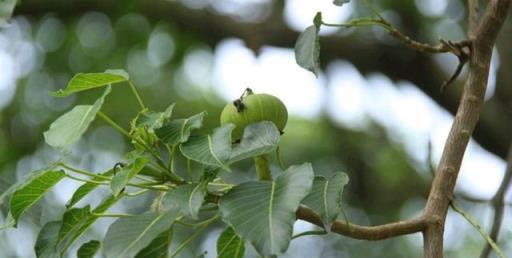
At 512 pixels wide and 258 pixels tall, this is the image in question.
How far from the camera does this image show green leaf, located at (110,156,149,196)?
41.2 inches

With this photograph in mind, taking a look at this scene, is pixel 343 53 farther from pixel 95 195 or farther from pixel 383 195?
pixel 95 195

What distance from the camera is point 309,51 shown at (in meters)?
1.23

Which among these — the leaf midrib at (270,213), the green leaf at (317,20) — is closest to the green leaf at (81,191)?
the leaf midrib at (270,213)

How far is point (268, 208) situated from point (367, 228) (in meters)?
0.14

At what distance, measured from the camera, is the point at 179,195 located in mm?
1040

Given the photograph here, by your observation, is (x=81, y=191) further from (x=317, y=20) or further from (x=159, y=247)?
(x=317, y=20)

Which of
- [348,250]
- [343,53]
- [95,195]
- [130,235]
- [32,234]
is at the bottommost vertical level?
[348,250]

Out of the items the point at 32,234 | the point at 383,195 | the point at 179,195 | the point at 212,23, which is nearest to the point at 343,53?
the point at 212,23

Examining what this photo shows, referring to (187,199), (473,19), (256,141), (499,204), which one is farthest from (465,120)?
Result: (499,204)

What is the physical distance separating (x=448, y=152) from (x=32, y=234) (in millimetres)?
2417

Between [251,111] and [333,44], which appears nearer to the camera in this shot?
[251,111]

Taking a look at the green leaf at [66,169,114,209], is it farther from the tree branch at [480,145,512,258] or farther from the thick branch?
the tree branch at [480,145,512,258]

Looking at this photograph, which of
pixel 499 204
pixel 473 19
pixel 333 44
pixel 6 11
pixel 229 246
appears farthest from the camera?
pixel 333 44

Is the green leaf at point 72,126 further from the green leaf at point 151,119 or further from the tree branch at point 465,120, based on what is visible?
the tree branch at point 465,120
